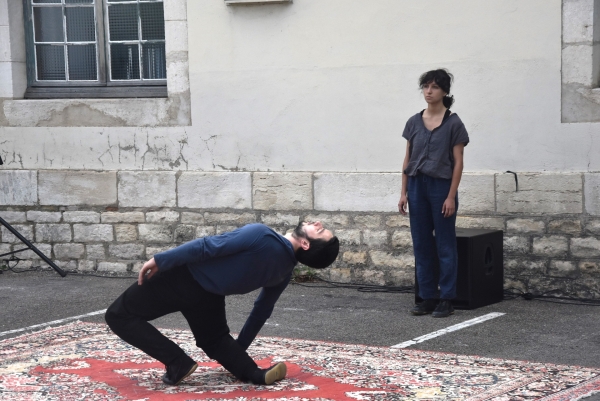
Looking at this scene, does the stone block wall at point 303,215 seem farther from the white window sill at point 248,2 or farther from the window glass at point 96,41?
the white window sill at point 248,2

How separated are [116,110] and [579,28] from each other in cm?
445

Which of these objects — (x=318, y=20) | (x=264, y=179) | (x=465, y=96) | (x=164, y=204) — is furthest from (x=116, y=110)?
(x=465, y=96)

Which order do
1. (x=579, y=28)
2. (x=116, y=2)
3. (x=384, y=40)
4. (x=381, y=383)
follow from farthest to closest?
(x=116, y=2)
(x=384, y=40)
(x=579, y=28)
(x=381, y=383)

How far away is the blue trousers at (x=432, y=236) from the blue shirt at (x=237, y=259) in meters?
2.32

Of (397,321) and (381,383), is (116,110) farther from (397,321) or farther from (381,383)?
(381,383)

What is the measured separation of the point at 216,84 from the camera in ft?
28.5

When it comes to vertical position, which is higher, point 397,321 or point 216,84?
point 216,84

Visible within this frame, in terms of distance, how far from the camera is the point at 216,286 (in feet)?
15.7

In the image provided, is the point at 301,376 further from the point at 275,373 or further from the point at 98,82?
the point at 98,82

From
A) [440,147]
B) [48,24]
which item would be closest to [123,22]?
[48,24]

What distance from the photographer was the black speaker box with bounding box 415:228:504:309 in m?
7.09

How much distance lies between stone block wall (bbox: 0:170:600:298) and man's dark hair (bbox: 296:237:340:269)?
131 inches

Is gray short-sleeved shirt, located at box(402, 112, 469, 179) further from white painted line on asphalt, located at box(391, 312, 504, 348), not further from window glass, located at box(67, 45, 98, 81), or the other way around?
window glass, located at box(67, 45, 98, 81)

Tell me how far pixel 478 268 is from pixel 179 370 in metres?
3.08
